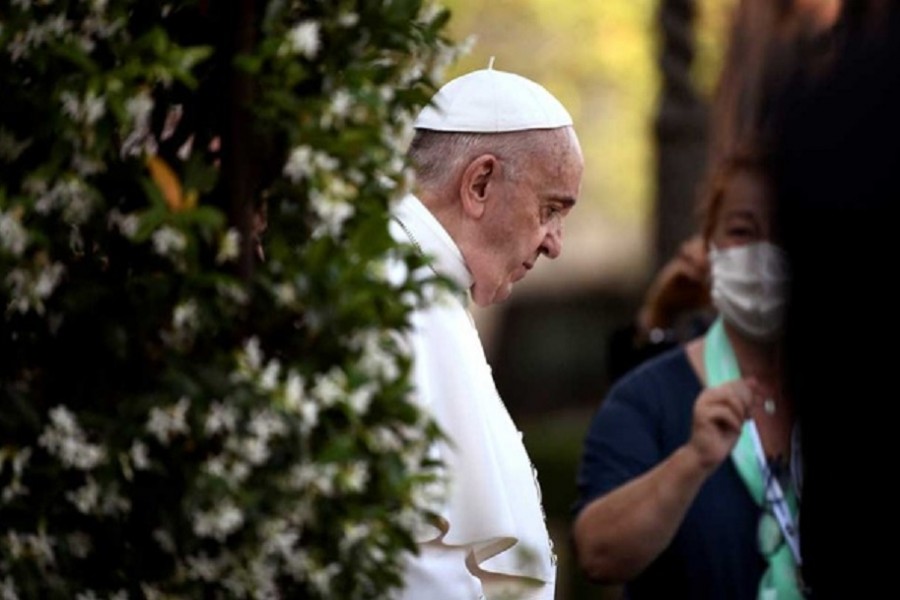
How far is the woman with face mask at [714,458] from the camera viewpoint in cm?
A: 551

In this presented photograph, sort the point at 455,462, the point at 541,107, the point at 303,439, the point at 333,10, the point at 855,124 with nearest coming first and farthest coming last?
1. the point at 855,124
2. the point at 303,439
3. the point at 333,10
4. the point at 455,462
5. the point at 541,107

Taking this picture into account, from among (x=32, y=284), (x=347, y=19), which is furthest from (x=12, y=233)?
(x=347, y=19)

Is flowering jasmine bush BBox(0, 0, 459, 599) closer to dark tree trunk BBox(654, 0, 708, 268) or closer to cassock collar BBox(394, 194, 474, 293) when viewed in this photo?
cassock collar BBox(394, 194, 474, 293)

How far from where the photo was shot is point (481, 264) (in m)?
4.87

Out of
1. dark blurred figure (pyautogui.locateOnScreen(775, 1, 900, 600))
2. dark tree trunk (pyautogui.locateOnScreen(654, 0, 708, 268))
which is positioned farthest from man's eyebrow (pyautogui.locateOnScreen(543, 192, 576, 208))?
dark tree trunk (pyautogui.locateOnScreen(654, 0, 708, 268))

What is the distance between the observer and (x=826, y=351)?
2777 mm

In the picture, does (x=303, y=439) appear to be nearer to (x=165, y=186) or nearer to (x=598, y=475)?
(x=165, y=186)

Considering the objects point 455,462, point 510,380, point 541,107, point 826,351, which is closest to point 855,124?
point 826,351

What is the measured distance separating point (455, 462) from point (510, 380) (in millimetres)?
18776

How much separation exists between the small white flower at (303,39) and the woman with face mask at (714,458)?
225 centimetres

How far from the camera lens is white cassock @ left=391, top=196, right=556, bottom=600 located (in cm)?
441

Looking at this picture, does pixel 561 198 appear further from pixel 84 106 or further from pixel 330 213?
pixel 84 106

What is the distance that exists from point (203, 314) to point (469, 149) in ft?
5.75

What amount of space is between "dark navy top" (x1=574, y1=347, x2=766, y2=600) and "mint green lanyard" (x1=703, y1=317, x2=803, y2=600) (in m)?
0.03
